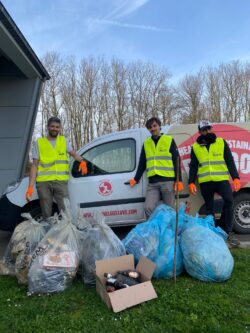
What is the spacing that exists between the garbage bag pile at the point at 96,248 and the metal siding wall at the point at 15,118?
6.67 meters

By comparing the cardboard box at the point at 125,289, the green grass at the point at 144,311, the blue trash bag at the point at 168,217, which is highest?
the blue trash bag at the point at 168,217

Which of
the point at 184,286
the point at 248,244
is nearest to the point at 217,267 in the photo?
→ the point at 184,286

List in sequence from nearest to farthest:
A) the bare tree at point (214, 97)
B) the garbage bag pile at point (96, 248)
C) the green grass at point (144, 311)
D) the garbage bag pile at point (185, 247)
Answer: the green grass at point (144, 311) → the garbage bag pile at point (185, 247) → the garbage bag pile at point (96, 248) → the bare tree at point (214, 97)

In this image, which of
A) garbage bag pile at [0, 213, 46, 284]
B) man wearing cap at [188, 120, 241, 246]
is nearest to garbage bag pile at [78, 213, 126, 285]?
garbage bag pile at [0, 213, 46, 284]

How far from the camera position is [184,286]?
3385mm

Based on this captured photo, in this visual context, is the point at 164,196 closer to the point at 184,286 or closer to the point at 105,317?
the point at 184,286

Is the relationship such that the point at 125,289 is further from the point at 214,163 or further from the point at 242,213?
the point at 242,213

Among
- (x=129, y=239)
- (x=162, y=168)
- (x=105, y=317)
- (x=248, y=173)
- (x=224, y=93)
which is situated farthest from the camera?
(x=224, y=93)

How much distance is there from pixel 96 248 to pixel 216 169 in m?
2.30

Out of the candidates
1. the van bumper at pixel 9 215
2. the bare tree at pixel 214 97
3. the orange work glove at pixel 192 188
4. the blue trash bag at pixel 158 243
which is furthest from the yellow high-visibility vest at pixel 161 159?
the bare tree at pixel 214 97

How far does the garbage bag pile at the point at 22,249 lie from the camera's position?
11.9 feet

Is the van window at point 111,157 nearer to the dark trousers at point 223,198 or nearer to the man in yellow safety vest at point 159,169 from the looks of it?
the man in yellow safety vest at point 159,169

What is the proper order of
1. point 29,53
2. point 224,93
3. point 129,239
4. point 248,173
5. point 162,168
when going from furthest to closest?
1. point 224,93
2. point 29,53
3. point 248,173
4. point 162,168
5. point 129,239

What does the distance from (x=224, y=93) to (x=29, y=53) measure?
2594cm
